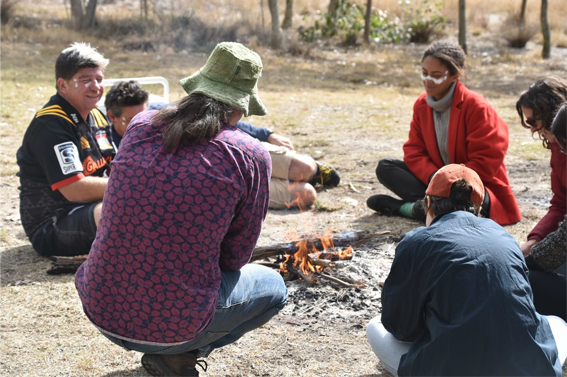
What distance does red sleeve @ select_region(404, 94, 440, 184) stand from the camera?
529cm

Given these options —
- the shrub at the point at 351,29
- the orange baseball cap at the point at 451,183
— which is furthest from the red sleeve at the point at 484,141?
the shrub at the point at 351,29

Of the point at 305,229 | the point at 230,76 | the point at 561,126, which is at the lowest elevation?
the point at 305,229

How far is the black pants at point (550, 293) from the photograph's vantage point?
10.4 ft

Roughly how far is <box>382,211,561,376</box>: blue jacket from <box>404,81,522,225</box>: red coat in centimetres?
269

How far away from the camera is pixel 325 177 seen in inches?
243

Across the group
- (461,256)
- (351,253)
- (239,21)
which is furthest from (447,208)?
(239,21)

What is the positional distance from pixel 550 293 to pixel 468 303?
45.6 inches

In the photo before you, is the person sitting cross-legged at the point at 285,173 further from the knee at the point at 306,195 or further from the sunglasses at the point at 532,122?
the sunglasses at the point at 532,122

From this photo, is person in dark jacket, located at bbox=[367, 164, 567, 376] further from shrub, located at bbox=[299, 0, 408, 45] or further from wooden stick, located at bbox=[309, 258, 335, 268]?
shrub, located at bbox=[299, 0, 408, 45]

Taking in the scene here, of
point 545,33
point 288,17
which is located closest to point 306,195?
point 545,33

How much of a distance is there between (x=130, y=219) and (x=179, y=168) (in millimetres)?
253

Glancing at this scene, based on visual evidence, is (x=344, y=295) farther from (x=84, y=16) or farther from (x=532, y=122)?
(x=84, y=16)

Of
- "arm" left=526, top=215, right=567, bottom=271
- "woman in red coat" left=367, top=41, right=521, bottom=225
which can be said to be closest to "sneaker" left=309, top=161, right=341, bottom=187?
"woman in red coat" left=367, top=41, right=521, bottom=225

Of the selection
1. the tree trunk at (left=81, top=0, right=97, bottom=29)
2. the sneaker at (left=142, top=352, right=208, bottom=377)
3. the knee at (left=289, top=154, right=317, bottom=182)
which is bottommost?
the knee at (left=289, top=154, right=317, bottom=182)
